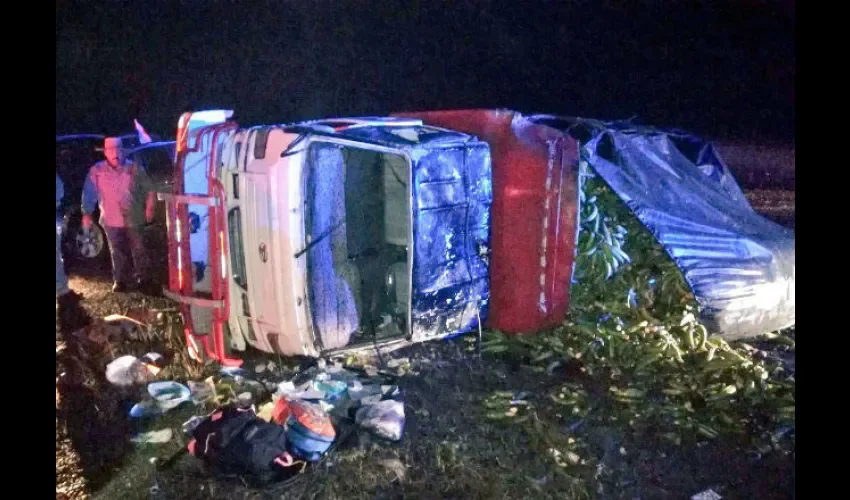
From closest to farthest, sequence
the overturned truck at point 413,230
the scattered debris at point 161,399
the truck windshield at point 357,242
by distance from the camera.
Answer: the scattered debris at point 161,399
the overturned truck at point 413,230
the truck windshield at point 357,242

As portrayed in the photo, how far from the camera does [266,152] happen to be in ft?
12.9

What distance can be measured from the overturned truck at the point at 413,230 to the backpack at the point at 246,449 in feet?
2.96

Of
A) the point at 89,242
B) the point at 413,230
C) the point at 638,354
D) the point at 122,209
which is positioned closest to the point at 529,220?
the point at 413,230

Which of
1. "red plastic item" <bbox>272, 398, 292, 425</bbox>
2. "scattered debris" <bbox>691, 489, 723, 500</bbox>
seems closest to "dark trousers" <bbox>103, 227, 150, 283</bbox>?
"red plastic item" <bbox>272, 398, 292, 425</bbox>

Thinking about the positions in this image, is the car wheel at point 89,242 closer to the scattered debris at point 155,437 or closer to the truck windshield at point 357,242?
the truck windshield at point 357,242

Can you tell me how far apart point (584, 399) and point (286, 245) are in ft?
6.93

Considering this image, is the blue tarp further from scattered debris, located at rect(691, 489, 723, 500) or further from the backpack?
the backpack

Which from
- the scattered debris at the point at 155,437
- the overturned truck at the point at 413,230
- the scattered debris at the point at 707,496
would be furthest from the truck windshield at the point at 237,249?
the scattered debris at the point at 707,496

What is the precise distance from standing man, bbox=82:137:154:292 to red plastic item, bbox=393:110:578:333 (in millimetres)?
3346

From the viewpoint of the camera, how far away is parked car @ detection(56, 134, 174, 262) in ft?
20.1

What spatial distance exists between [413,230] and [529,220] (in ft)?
3.35

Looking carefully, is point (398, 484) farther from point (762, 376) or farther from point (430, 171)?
point (762, 376)

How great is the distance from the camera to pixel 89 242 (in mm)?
6598

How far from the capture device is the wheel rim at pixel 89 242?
658cm
